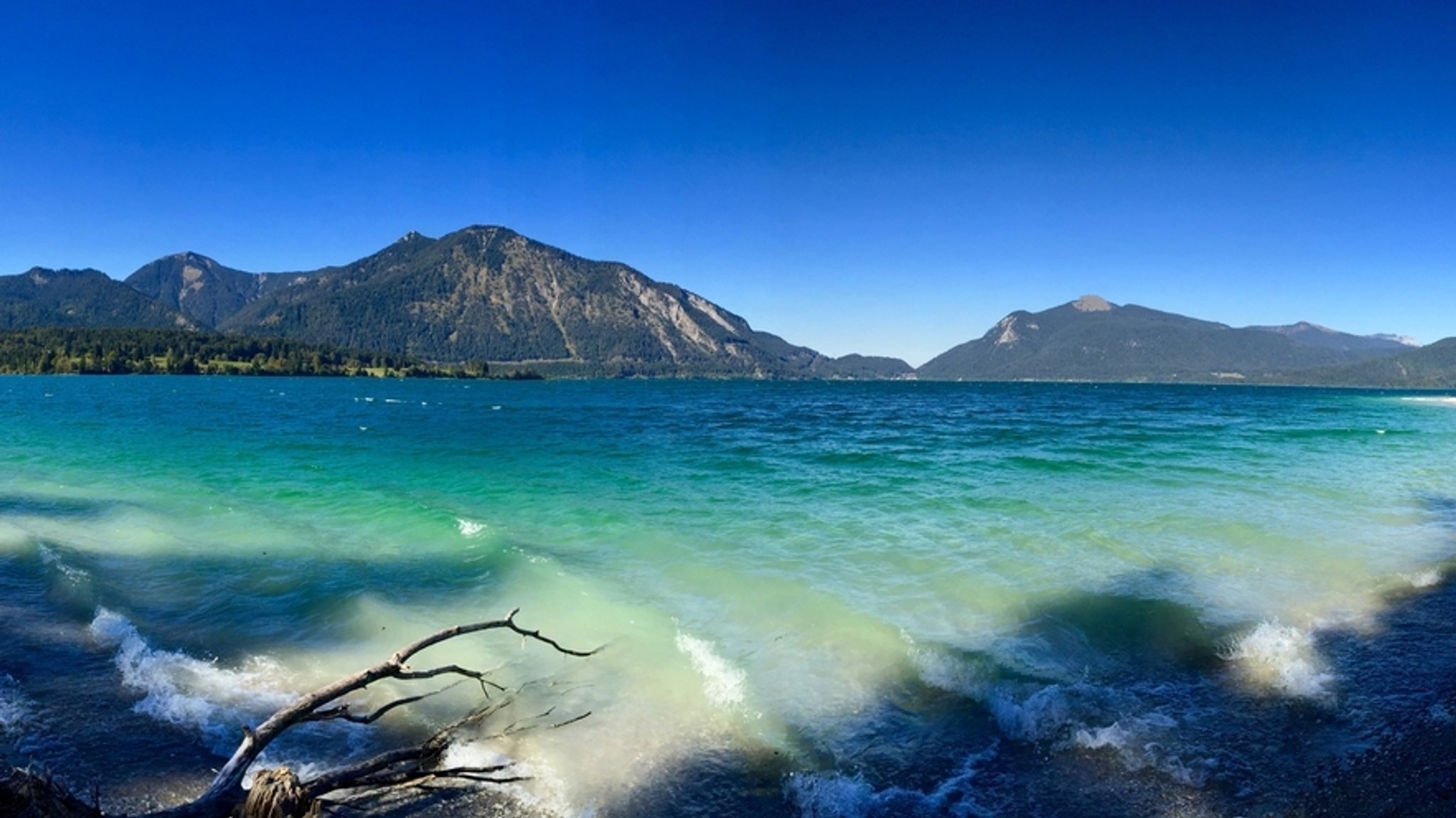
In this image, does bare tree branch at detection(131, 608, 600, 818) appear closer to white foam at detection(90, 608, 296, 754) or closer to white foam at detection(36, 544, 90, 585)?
white foam at detection(90, 608, 296, 754)

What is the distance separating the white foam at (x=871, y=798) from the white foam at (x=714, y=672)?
1.91 meters

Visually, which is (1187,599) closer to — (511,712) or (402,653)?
(511,712)

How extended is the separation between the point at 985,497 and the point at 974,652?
13030mm

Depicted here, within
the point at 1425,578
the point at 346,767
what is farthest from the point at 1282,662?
the point at 346,767

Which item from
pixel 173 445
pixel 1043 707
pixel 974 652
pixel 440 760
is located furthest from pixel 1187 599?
pixel 173 445

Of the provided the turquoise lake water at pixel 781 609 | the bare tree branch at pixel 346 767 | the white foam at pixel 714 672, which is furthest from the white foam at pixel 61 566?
the white foam at pixel 714 672

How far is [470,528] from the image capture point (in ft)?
59.0

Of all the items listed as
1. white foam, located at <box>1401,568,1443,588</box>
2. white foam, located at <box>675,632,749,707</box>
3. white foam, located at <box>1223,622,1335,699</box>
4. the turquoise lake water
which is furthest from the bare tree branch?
white foam, located at <box>1401,568,1443,588</box>

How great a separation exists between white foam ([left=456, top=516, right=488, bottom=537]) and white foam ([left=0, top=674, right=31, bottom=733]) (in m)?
8.99

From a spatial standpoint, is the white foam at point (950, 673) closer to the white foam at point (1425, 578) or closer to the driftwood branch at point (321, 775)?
the driftwood branch at point (321, 775)

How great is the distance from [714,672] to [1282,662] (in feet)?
24.9

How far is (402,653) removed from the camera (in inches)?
244

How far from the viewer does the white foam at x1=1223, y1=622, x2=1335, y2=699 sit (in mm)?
8828

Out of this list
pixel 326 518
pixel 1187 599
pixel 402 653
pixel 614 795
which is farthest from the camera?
pixel 326 518
